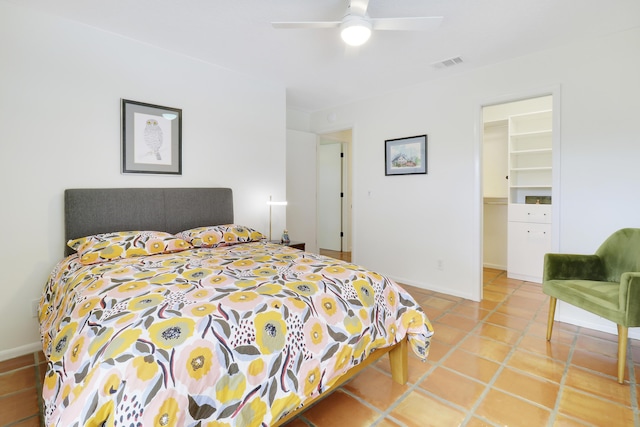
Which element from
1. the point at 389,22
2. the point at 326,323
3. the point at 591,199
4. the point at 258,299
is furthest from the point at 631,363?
the point at 389,22

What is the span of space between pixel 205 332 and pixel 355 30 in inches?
76.1

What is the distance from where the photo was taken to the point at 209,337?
1.15m

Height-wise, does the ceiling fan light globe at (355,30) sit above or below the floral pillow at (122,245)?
above

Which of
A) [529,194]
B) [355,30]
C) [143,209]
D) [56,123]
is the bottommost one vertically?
[143,209]

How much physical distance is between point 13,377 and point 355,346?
2.24 meters

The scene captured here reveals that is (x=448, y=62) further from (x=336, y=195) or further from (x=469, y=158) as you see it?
(x=336, y=195)

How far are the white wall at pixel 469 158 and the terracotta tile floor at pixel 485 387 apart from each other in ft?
2.49

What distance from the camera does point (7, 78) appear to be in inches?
86.6

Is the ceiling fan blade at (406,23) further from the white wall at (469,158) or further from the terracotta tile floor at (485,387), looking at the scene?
the terracotta tile floor at (485,387)

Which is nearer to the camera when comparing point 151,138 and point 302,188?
point 151,138

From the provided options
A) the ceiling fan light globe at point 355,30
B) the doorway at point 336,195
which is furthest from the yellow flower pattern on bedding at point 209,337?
the doorway at point 336,195

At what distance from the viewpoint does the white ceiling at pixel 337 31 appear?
2.19 m

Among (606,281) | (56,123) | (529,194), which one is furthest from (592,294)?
(56,123)

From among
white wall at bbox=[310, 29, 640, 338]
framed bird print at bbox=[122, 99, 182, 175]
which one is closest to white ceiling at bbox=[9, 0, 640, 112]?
white wall at bbox=[310, 29, 640, 338]
